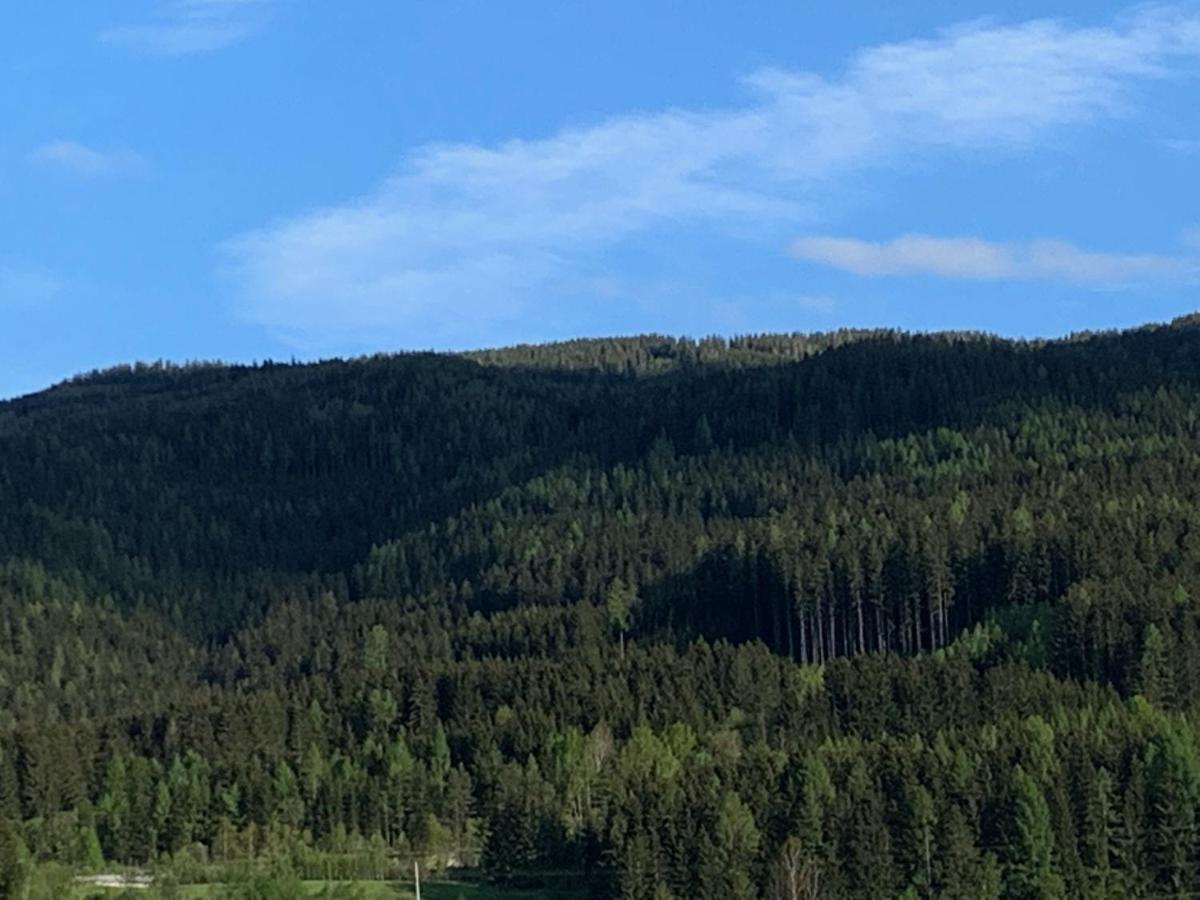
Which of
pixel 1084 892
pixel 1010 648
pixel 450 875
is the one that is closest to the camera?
pixel 1084 892

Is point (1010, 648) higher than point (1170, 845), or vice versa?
point (1010, 648)

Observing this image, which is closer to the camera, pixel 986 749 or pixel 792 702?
pixel 986 749

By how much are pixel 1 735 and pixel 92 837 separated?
37096 mm

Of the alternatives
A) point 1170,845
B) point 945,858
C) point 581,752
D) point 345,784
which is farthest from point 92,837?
point 1170,845

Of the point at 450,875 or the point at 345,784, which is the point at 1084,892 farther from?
the point at 345,784

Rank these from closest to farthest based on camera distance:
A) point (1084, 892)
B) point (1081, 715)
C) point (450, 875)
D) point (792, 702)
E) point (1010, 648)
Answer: point (1084, 892) < point (450, 875) < point (1081, 715) < point (792, 702) < point (1010, 648)

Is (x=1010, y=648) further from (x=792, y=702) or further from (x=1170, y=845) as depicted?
(x=1170, y=845)

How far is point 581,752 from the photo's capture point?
172 m

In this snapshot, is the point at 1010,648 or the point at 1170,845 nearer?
the point at 1170,845

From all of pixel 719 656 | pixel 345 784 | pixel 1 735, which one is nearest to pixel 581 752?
pixel 345 784

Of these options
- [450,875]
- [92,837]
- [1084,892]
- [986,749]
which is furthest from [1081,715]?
[92,837]

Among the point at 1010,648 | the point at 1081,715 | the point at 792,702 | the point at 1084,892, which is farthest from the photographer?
the point at 1010,648

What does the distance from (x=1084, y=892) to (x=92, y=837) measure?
185 ft

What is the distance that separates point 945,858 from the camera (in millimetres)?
140000
